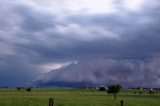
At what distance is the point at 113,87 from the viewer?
9481 centimetres
